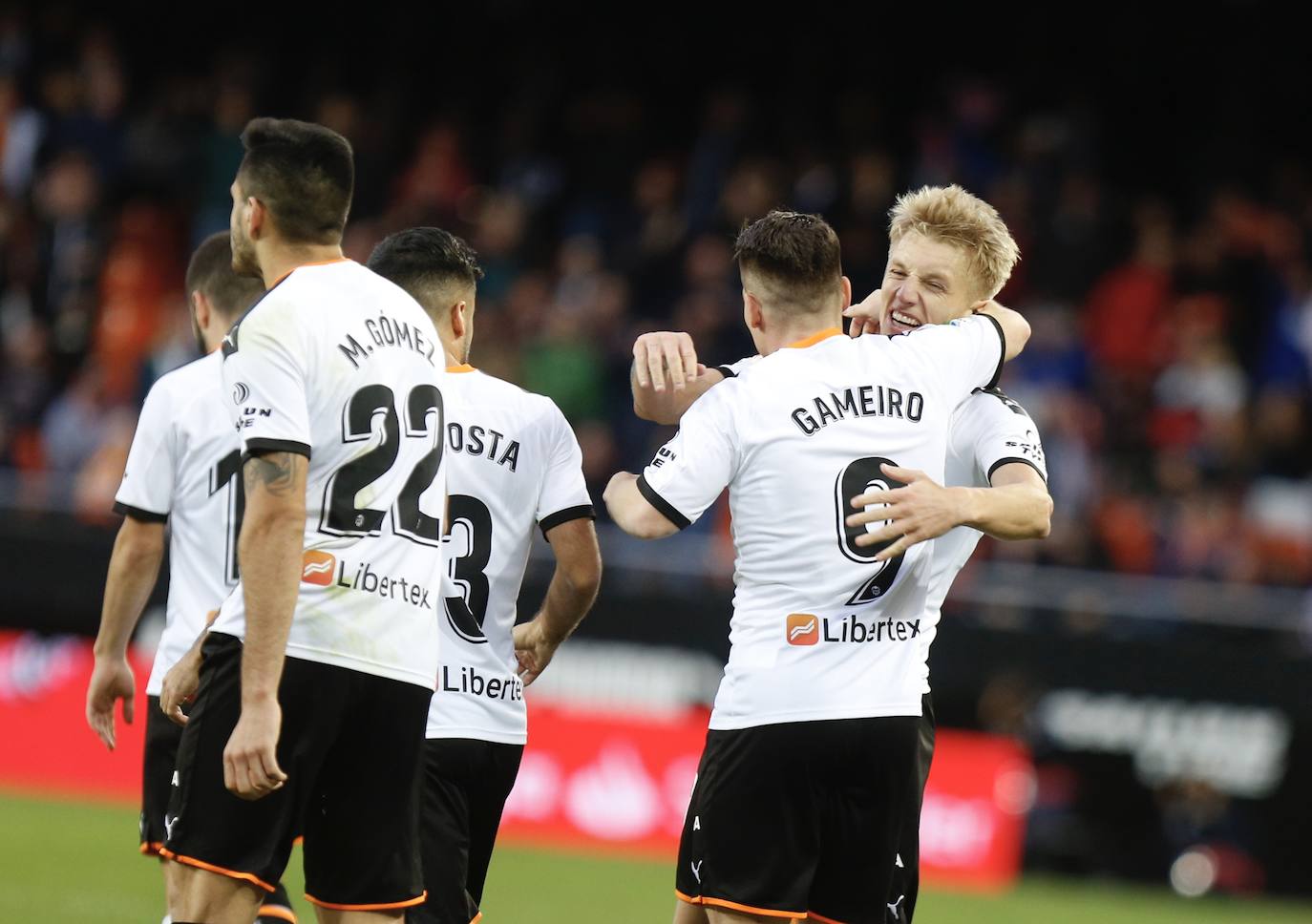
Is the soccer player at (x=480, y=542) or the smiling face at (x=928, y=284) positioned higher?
the smiling face at (x=928, y=284)

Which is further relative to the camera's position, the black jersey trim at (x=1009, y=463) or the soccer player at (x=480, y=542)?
the soccer player at (x=480, y=542)

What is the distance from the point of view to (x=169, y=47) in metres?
19.3

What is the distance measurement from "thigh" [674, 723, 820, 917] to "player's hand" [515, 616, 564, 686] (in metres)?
0.97

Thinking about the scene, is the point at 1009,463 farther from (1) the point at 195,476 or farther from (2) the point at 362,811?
(1) the point at 195,476

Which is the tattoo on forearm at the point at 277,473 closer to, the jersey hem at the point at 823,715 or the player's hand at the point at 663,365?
the player's hand at the point at 663,365

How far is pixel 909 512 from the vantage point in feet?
16.9

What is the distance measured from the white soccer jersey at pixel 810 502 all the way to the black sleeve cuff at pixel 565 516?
0.68 meters

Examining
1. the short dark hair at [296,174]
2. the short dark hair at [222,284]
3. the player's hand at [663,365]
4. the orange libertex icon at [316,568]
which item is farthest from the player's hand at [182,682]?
the short dark hair at [222,284]

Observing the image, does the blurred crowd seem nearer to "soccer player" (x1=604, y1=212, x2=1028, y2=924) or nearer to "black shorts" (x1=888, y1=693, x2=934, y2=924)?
"black shorts" (x1=888, y1=693, x2=934, y2=924)

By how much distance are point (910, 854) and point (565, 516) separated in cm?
141

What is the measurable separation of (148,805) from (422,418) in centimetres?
206

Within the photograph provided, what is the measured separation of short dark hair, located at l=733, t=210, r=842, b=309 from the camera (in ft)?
17.5

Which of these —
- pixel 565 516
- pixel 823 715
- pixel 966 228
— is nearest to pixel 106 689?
pixel 565 516

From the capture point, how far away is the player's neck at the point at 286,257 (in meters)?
5.00
